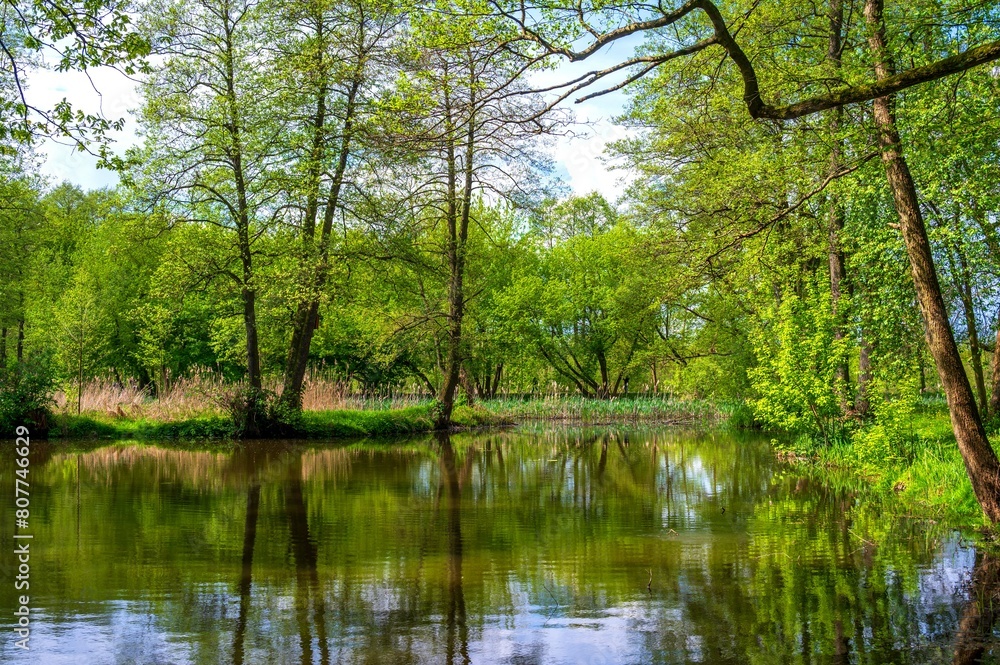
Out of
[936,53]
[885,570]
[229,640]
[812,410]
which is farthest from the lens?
[812,410]

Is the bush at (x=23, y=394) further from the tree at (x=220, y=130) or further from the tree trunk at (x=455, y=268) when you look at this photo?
the tree trunk at (x=455, y=268)

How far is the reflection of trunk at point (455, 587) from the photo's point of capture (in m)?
4.71

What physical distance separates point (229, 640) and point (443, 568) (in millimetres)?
2213

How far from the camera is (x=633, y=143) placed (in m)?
22.5

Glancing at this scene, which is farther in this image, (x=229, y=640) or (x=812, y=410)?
(x=812, y=410)

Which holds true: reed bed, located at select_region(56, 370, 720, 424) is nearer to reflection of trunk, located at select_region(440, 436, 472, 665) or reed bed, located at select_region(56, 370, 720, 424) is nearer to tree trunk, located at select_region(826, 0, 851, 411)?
reflection of trunk, located at select_region(440, 436, 472, 665)

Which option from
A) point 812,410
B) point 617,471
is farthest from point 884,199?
point 617,471

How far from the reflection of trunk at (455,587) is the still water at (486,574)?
0.07ft

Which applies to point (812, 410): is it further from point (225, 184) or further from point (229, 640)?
point (225, 184)

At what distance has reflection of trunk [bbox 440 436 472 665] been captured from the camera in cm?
471

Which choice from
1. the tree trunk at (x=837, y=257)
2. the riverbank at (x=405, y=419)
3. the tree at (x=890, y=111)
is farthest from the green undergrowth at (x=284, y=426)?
the tree at (x=890, y=111)

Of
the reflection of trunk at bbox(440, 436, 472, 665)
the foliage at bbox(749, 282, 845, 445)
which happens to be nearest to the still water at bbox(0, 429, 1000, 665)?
the reflection of trunk at bbox(440, 436, 472, 665)

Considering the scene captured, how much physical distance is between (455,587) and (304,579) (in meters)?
1.19

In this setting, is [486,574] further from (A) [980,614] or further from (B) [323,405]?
(B) [323,405]
